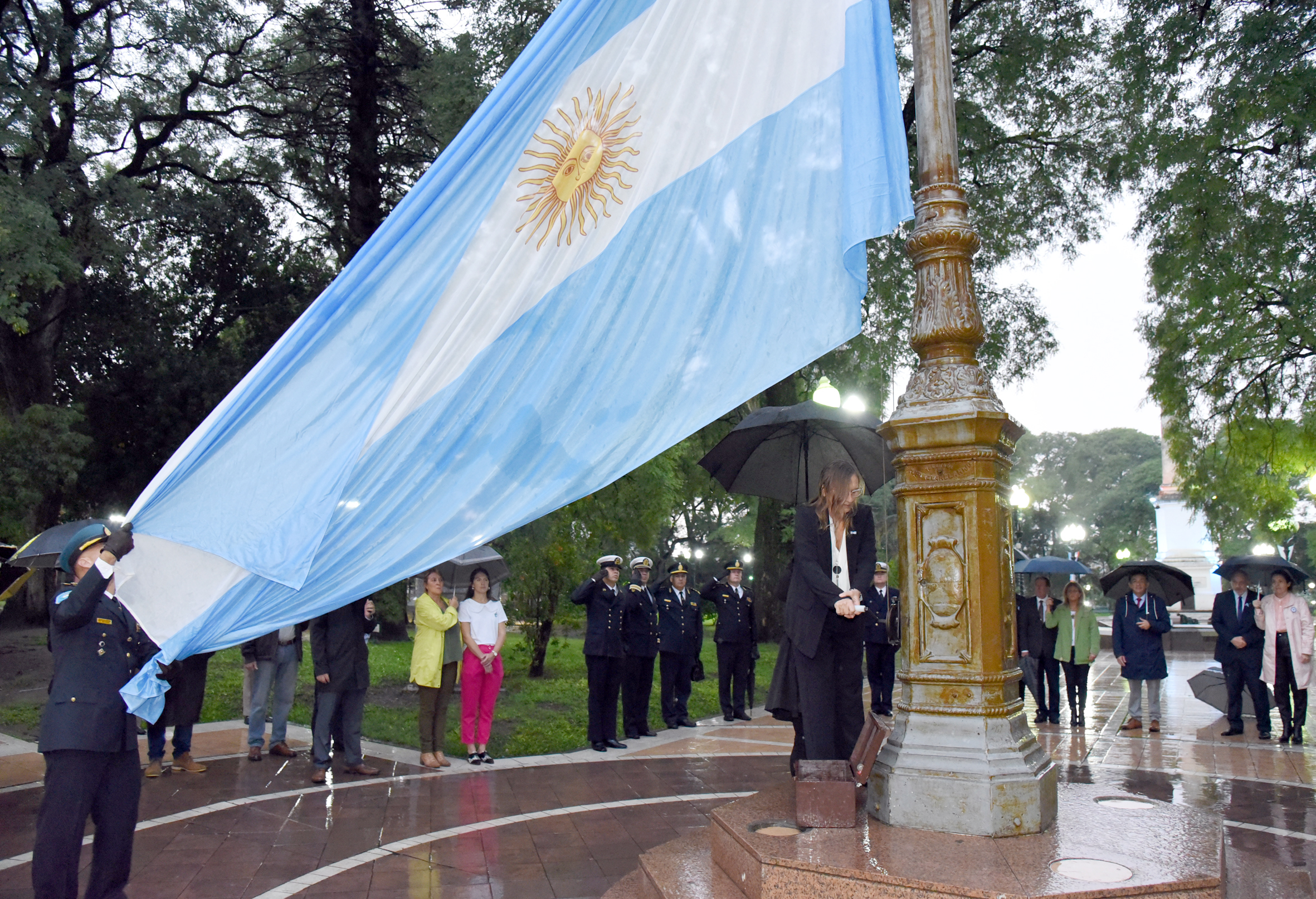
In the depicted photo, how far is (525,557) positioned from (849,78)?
1155cm

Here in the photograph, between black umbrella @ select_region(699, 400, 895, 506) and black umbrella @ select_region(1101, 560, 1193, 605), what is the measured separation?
594 cm

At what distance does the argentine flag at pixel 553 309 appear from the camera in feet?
12.6

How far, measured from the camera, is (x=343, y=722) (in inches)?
365

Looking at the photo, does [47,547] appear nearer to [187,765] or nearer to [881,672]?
[187,765]

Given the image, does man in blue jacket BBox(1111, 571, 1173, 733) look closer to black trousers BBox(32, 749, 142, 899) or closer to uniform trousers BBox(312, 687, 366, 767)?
uniform trousers BBox(312, 687, 366, 767)

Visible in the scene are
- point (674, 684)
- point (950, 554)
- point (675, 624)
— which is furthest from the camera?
point (674, 684)

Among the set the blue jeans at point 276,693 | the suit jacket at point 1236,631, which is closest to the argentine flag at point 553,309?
the blue jeans at point 276,693

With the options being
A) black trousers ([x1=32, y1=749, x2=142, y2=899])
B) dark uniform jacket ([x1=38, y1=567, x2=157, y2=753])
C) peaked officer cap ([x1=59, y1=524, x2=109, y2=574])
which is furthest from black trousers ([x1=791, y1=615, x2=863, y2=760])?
peaked officer cap ([x1=59, y1=524, x2=109, y2=574])

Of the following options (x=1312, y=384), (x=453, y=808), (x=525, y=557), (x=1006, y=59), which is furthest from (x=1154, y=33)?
(x=453, y=808)

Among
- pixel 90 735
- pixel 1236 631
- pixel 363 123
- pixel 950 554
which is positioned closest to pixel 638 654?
pixel 1236 631

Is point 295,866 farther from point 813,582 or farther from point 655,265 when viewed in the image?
point 655,265

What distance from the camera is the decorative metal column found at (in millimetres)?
4488

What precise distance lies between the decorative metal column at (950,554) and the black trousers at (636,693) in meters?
6.84

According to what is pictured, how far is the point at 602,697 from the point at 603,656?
16.7 inches
